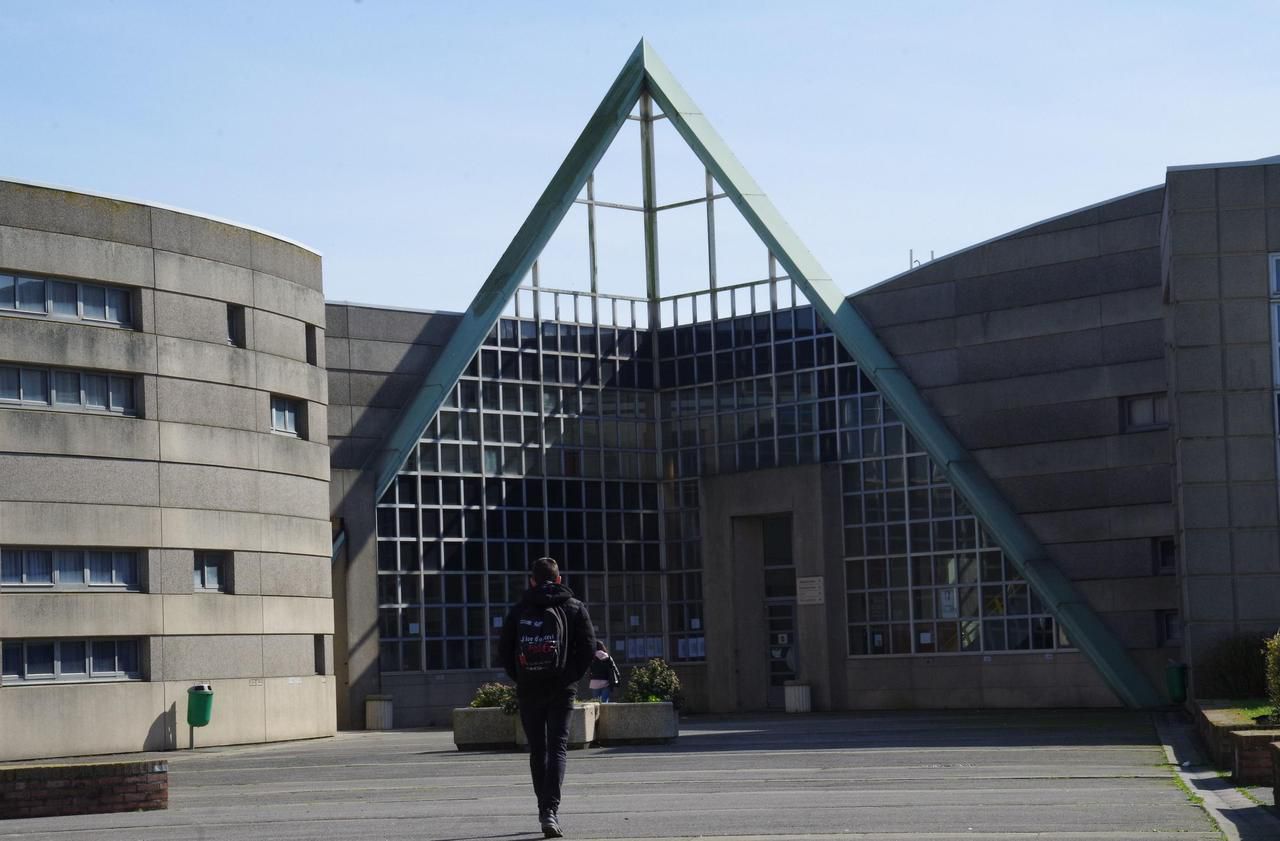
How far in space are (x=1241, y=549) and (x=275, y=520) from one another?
54.8 ft

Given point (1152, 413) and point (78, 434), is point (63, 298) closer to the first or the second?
point (78, 434)

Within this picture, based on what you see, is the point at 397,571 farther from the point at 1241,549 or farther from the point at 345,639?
the point at 1241,549

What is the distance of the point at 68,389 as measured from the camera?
3164 cm

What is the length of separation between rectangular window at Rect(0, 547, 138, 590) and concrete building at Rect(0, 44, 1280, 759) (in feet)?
0.20

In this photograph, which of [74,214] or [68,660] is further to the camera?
[74,214]

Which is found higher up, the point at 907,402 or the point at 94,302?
the point at 94,302

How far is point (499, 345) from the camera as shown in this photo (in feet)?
141

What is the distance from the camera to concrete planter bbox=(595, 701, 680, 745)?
27.2 meters

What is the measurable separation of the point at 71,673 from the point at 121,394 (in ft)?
15.2

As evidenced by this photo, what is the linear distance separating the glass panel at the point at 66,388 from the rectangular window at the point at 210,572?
3639 millimetres

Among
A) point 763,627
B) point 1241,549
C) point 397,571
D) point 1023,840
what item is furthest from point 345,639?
point 1023,840

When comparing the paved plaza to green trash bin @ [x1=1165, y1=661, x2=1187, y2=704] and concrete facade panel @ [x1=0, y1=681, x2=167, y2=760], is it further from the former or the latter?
green trash bin @ [x1=1165, y1=661, x2=1187, y2=704]

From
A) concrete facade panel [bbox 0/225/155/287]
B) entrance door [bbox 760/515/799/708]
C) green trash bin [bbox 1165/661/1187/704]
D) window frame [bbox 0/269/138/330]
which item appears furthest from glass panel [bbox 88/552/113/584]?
green trash bin [bbox 1165/661/1187/704]

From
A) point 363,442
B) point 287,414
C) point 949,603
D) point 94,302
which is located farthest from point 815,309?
point 94,302
